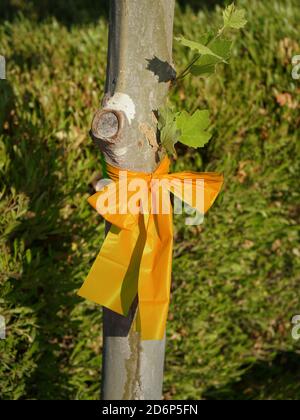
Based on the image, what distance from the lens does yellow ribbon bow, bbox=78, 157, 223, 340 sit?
2133mm

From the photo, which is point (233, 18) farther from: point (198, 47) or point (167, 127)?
point (167, 127)

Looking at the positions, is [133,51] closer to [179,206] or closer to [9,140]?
[179,206]

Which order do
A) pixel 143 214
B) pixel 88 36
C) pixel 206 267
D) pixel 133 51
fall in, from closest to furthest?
pixel 133 51 < pixel 143 214 < pixel 206 267 < pixel 88 36

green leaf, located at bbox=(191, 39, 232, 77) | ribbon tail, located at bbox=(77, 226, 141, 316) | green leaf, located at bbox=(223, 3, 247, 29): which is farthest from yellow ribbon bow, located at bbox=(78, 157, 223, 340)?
green leaf, located at bbox=(223, 3, 247, 29)

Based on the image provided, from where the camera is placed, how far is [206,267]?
3.46m

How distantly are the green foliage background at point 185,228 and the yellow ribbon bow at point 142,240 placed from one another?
2.42 feet

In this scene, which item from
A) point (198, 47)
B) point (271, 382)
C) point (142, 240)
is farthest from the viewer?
point (271, 382)

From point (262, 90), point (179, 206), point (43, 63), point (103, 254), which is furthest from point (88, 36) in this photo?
point (103, 254)

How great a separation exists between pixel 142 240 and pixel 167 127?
40 centimetres

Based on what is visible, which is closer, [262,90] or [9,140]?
[9,140]

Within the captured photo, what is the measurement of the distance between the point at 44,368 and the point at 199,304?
0.90 metres

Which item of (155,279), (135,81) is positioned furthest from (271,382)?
(135,81)

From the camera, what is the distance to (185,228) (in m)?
3.33
